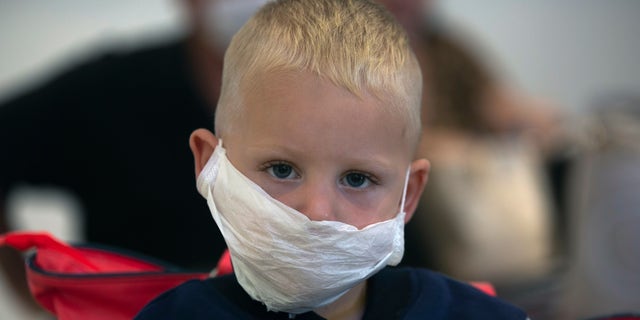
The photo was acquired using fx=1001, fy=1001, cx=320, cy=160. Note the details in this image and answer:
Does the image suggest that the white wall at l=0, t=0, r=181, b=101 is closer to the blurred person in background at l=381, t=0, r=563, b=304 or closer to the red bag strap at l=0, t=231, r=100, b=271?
the blurred person in background at l=381, t=0, r=563, b=304

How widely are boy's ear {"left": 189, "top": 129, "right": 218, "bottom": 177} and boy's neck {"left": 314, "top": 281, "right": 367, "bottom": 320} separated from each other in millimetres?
169

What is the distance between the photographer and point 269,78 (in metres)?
0.83

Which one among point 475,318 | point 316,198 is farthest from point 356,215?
point 475,318

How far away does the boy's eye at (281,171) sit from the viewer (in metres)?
Answer: 0.83

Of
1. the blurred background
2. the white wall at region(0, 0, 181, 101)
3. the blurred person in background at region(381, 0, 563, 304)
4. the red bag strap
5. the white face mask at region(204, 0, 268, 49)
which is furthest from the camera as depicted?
the white wall at region(0, 0, 181, 101)

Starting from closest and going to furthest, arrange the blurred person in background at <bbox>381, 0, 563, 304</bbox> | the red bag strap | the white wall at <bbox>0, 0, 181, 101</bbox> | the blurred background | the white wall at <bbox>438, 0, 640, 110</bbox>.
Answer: the red bag strap → the blurred background → the blurred person in background at <bbox>381, 0, 563, 304</bbox> → the white wall at <bbox>0, 0, 181, 101</bbox> → the white wall at <bbox>438, 0, 640, 110</bbox>

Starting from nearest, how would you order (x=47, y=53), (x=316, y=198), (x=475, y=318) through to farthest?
(x=316, y=198)
(x=475, y=318)
(x=47, y=53)

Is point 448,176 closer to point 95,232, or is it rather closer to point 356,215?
point 95,232

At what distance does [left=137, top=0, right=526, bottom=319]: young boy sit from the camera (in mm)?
817

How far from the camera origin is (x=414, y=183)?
3.07ft

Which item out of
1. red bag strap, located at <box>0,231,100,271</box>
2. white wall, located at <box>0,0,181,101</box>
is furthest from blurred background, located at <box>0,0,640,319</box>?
red bag strap, located at <box>0,231,100,271</box>

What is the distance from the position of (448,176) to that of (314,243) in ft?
4.32

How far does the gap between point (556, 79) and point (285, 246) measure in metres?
2.59

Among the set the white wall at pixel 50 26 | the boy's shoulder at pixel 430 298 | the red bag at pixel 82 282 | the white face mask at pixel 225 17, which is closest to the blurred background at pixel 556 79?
the white wall at pixel 50 26
